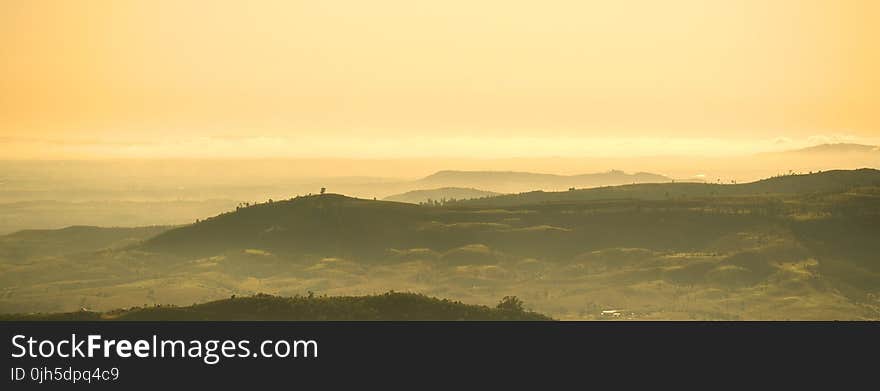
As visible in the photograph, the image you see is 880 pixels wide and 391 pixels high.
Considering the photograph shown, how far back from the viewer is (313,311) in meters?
77.8

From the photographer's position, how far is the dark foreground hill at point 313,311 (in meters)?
76.6

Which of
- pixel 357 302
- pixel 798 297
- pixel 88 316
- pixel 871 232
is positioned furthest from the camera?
pixel 871 232

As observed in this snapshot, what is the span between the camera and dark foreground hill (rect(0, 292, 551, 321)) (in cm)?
7656

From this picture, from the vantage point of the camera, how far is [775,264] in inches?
7269

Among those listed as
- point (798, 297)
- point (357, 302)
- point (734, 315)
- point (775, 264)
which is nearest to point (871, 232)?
point (775, 264)

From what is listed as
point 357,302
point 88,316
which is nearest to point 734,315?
point 357,302
